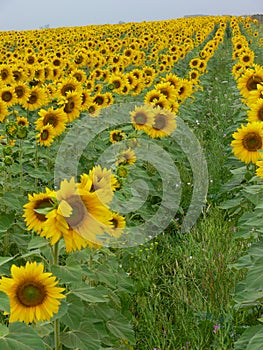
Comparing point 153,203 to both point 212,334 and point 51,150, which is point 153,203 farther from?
point 212,334

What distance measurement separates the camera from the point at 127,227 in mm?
3625

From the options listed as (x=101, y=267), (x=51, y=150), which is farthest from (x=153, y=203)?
(x=101, y=267)

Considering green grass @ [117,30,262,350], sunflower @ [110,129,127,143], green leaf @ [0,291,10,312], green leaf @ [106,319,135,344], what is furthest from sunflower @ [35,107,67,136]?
green leaf @ [0,291,10,312]

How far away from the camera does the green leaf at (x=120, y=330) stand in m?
2.47

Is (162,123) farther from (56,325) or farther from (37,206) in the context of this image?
(56,325)

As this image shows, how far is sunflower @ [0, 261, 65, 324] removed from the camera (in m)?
1.87

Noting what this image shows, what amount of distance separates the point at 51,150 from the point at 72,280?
10.9 ft

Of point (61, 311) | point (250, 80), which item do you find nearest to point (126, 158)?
point (250, 80)

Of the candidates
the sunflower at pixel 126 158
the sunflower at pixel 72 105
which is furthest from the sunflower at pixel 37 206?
the sunflower at pixel 72 105

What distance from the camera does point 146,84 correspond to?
23.5ft

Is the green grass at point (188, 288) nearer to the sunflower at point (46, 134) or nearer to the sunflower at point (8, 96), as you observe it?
the sunflower at point (46, 134)

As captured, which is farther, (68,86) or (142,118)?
(68,86)

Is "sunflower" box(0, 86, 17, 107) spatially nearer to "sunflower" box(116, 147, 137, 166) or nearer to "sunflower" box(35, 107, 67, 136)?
"sunflower" box(35, 107, 67, 136)

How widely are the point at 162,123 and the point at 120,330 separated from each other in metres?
2.74
